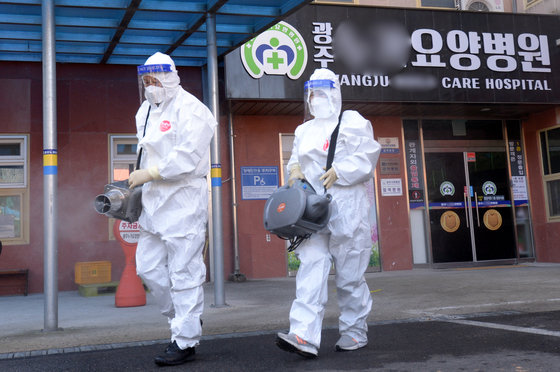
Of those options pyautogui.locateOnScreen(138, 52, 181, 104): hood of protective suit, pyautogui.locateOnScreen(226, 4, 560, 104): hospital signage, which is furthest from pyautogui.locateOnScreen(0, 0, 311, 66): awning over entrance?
pyautogui.locateOnScreen(138, 52, 181, 104): hood of protective suit

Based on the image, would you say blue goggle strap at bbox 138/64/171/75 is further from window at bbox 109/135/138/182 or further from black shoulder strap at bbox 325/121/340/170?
window at bbox 109/135/138/182

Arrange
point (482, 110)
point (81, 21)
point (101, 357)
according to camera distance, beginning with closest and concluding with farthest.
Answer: point (101, 357) < point (81, 21) < point (482, 110)

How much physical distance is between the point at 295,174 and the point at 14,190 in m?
6.02

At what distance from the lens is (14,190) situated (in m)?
8.45

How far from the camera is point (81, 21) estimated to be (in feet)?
22.4

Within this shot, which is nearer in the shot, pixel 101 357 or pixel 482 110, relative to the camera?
pixel 101 357

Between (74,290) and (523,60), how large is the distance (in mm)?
8020

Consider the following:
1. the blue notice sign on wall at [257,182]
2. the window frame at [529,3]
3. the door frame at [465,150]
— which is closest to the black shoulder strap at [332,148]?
the blue notice sign on wall at [257,182]

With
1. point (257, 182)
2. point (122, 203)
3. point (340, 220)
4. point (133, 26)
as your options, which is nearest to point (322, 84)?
point (340, 220)

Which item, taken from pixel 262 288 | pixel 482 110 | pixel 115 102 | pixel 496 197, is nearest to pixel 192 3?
pixel 115 102

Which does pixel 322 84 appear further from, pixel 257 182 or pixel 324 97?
pixel 257 182

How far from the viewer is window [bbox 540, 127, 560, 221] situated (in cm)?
1048

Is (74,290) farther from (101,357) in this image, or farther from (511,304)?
(511,304)

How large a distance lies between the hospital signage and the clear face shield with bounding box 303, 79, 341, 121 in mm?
4679
